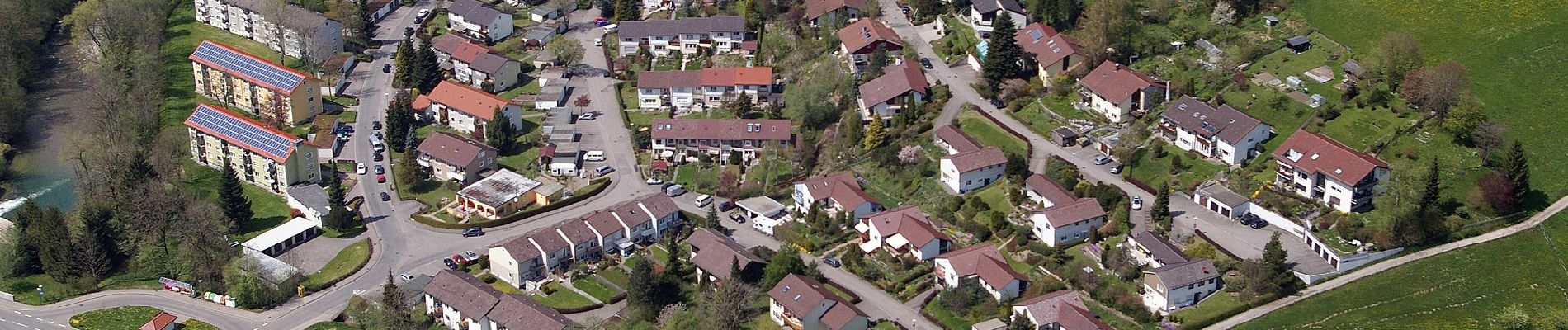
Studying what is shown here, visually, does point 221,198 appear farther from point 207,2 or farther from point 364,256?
point 207,2

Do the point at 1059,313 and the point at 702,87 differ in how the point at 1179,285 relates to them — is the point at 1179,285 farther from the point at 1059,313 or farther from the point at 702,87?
the point at 702,87

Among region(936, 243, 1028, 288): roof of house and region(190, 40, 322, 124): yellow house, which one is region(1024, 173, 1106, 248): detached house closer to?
region(936, 243, 1028, 288): roof of house

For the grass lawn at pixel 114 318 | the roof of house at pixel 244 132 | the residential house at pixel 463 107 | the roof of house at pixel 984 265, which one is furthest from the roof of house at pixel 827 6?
the grass lawn at pixel 114 318

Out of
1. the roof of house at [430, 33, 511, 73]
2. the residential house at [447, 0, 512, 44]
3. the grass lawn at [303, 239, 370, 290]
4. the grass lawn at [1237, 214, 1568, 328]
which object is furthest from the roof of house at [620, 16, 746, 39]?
the grass lawn at [1237, 214, 1568, 328]

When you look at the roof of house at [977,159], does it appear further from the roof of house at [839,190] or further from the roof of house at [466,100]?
the roof of house at [466,100]

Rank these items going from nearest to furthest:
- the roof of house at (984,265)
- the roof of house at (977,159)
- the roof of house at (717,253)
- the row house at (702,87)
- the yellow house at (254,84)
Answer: the roof of house at (984,265), the roof of house at (717,253), the roof of house at (977,159), the row house at (702,87), the yellow house at (254,84)

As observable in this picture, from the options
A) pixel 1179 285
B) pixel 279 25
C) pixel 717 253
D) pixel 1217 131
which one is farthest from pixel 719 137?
pixel 279 25
